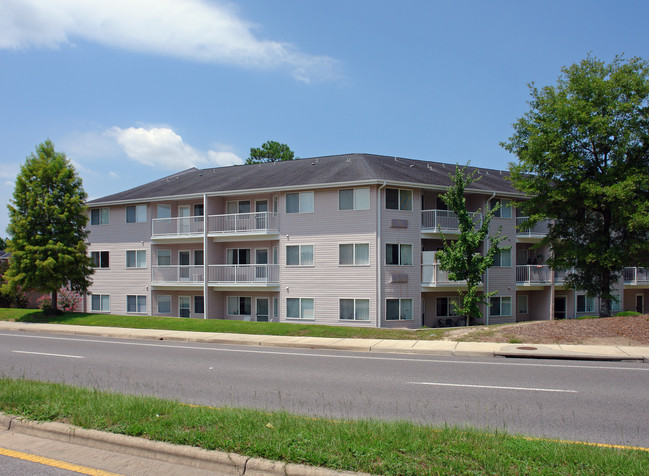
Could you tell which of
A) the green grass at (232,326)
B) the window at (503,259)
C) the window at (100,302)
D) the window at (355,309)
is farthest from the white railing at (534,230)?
the window at (100,302)

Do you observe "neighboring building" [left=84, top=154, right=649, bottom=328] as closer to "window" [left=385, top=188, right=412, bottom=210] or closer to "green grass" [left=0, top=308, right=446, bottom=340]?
"window" [left=385, top=188, right=412, bottom=210]

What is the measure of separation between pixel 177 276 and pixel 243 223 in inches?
224

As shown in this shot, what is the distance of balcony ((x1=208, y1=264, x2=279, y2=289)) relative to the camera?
A: 29812 mm

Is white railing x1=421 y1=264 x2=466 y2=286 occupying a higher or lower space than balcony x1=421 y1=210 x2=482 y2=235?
lower

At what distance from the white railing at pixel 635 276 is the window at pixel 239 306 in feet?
84.0

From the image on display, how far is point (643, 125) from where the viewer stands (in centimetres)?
2364

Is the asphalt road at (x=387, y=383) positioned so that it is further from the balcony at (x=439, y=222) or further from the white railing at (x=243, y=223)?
the balcony at (x=439, y=222)

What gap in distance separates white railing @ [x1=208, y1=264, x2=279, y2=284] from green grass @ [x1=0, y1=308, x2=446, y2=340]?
5806mm

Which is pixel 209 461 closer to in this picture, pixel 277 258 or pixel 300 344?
pixel 300 344

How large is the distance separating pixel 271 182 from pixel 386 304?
9.59 metres

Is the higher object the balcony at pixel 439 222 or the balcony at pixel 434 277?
the balcony at pixel 439 222

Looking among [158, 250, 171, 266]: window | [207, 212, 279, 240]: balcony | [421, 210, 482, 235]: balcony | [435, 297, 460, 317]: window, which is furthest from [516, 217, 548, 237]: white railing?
[158, 250, 171, 266]: window

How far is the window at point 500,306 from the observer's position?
3066 centimetres

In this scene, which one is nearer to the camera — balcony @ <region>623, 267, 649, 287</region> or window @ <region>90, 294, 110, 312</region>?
window @ <region>90, 294, 110, 312</region>
